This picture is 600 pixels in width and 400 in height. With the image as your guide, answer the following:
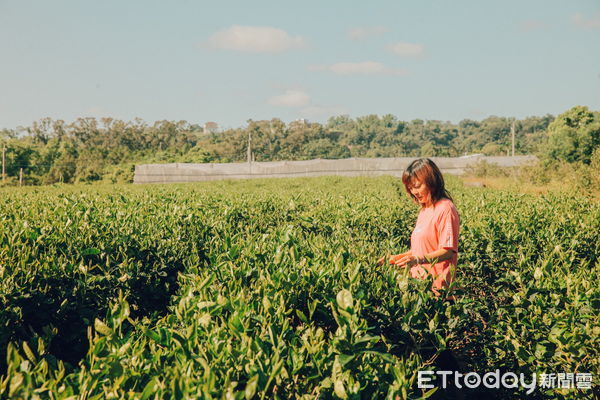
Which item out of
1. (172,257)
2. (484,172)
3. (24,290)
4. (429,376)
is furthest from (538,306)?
(484,172)

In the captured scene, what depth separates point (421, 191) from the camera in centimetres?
381

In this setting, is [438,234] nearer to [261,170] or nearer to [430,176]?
[430,176]

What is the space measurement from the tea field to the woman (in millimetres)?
284

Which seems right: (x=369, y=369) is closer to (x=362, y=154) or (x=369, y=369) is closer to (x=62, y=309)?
(x=62, y=309)

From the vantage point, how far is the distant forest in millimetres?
37094

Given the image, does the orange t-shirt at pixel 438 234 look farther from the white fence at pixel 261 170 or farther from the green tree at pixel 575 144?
the white fence at pixel 261 170

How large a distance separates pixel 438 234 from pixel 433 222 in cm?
11

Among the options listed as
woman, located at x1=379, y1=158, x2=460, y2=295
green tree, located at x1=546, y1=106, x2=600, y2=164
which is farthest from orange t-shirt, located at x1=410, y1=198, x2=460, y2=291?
green tree, located at x1=546, y1=106, x2=600, y2=164

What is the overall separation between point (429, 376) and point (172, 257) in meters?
2.90

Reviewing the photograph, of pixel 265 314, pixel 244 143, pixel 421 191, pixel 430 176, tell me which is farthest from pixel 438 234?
pixel 244 143

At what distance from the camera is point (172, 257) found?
440 cm

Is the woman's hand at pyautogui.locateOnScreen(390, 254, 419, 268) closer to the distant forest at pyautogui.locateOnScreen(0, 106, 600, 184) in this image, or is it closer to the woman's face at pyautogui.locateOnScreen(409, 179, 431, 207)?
the woman's face at pyautogui.locateOnScreen(409, 179, 431, 207)

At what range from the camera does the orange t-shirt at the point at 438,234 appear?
12.1 feet

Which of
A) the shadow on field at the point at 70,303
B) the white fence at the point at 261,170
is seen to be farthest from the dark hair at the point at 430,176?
the white fence at the point at 261,170
